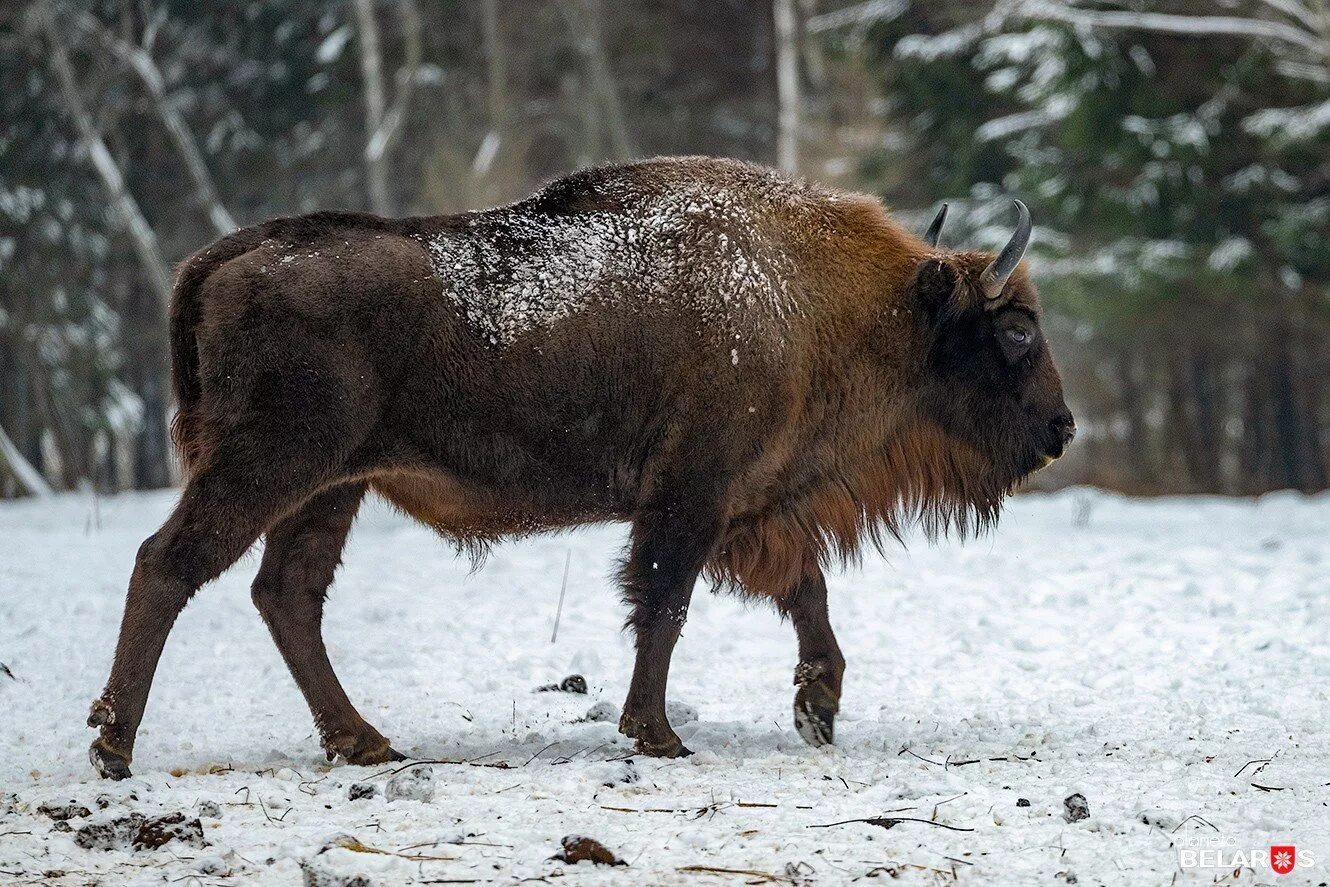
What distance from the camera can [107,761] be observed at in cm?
464

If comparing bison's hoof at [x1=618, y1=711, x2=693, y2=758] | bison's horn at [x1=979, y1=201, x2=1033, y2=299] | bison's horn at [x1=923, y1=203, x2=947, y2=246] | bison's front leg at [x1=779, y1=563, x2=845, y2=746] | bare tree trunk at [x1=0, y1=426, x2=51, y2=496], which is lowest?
bison's hoof at [x1=618, y1=711, x2=693, y2=758]

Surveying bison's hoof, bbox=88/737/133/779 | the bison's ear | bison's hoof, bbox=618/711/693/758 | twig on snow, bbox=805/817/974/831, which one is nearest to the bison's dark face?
the bison's ear

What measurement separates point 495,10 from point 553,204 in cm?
2044

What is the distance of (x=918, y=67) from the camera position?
2183cm

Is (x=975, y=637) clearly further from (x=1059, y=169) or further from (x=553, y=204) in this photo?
(x=1059, y=169)

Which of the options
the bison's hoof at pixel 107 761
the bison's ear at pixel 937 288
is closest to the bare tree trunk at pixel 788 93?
the bison's ear at pixel 937 288

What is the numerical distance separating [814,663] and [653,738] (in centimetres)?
89

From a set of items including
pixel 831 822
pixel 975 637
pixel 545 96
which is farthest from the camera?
pixel 545 96

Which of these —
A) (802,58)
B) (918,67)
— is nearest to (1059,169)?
(918,67)

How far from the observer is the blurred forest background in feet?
58.2

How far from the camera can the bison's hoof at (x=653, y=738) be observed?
5.14 metres

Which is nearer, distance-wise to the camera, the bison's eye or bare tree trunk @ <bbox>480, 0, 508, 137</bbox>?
the bison's eye

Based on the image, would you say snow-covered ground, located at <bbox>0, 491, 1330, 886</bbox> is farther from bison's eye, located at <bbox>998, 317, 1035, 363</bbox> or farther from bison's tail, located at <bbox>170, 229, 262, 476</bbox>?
bison's eye, located at <bbox>998, 317, 1035, 363</bbox>

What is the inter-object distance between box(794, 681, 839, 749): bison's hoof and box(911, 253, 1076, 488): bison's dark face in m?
1.35
